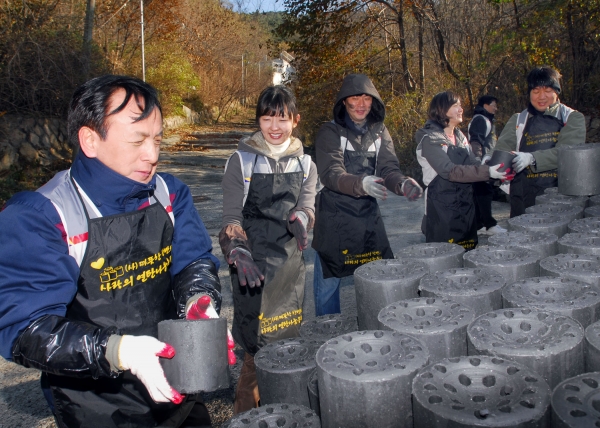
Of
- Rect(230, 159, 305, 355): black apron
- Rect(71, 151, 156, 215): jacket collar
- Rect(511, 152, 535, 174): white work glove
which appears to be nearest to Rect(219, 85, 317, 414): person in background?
Rect(230, 159, 305, 355): black apron

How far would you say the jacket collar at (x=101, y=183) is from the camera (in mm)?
1855

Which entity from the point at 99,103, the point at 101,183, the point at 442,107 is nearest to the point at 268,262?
the point at 101,183

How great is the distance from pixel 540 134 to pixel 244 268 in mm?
3146

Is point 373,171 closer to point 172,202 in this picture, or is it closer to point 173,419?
point 172,202

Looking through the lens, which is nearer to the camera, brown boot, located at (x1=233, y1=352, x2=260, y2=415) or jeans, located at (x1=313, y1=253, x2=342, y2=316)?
brown boot, located at (x1=233, y1=352, x2=260, y2=415)

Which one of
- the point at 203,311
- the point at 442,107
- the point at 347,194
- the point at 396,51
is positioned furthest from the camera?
the point at 396,51

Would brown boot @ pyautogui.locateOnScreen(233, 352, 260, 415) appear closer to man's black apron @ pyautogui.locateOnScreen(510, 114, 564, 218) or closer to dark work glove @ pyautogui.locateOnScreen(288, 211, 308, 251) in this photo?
dark work glove @ pyautogui.locateOnScreen(288, 211, 308, 251)

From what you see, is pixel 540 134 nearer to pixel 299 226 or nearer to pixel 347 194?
pixel 347 194

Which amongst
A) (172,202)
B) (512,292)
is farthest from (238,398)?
(512,292)

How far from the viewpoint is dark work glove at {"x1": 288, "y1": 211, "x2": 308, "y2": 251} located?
118 inches

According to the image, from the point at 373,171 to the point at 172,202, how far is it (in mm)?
1911

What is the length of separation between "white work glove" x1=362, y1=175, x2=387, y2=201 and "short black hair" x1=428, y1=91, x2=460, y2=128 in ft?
4.13

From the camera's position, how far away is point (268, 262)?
10.1ft

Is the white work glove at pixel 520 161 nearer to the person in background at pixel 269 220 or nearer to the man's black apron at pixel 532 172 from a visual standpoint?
the man's black apron at pixel 532 172
